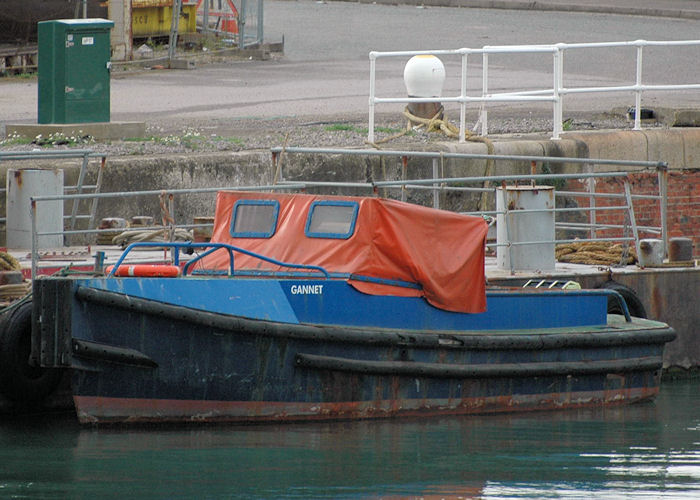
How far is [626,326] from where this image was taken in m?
13.8

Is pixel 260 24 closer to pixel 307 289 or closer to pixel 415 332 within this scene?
pixel 415 332

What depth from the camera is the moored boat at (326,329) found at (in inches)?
450

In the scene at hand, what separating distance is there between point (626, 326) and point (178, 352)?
445 centimetres

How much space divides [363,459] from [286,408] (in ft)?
4.30

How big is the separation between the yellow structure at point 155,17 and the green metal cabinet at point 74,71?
9.85 m

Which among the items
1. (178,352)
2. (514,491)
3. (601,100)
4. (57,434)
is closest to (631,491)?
(514,491)

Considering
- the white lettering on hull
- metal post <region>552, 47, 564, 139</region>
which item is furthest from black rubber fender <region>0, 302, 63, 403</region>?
metal post <region>552, 47, 564, 139</region>

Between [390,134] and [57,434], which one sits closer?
[57,434]

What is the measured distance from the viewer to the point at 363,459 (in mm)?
10867

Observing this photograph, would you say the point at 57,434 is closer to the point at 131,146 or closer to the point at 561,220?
the point at 131,146

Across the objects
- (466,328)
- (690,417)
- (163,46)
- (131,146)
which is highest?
(163,46)

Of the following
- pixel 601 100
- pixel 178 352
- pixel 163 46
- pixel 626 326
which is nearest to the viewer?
pixel 178 352

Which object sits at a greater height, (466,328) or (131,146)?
(131,146)

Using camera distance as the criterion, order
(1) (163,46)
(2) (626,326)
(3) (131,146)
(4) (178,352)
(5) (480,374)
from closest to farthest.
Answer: (4) (178,352)
(5) (480,374)
(2) (626,326)
(3) (131,146)
(1) (163,46)
